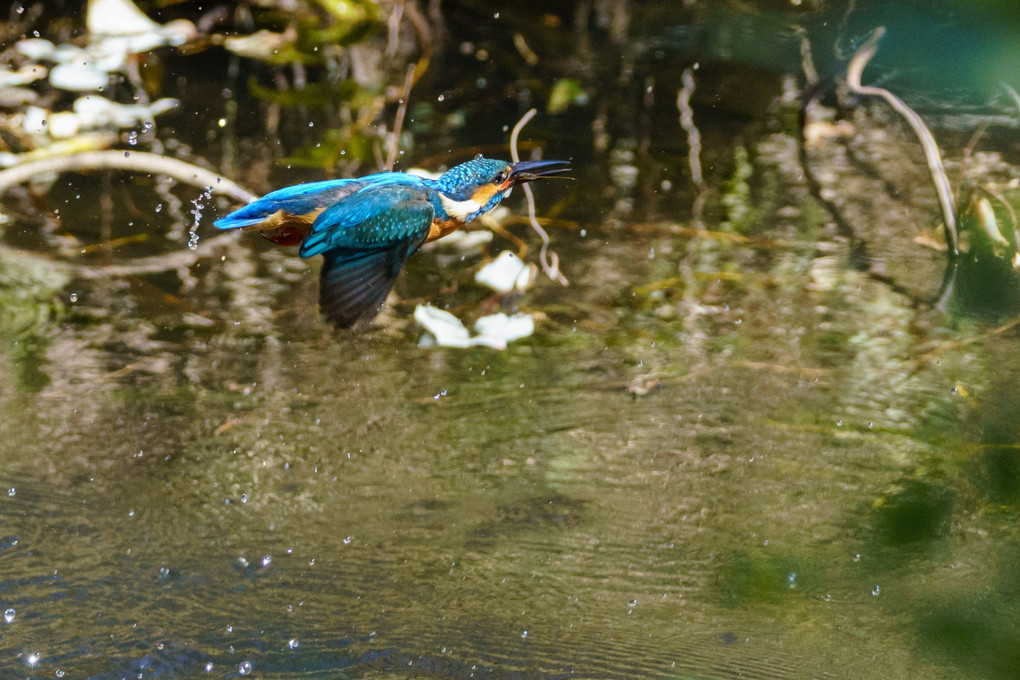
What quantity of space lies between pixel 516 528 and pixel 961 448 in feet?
3.45

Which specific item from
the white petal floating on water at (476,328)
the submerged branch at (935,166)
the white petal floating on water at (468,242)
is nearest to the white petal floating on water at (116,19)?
the white petal floating on water at (468,242)

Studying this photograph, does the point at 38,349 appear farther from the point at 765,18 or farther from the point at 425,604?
the point at 765,18

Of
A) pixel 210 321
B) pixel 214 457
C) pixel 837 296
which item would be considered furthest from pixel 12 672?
pixel 837 296

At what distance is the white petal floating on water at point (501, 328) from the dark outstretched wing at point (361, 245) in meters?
1.27

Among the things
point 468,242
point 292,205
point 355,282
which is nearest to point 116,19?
point 468,242

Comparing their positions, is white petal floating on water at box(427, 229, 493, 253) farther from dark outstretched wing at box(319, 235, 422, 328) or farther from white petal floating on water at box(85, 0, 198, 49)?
dark outstretched wing at box(319, 235, 422, 328)

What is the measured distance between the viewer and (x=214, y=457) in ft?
8.41

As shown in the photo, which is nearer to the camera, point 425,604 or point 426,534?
point 425,604

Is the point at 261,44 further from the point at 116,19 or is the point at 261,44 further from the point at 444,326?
the point at 444,326

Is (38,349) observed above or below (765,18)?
below

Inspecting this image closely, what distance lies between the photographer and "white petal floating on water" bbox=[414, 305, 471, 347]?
2.81 m

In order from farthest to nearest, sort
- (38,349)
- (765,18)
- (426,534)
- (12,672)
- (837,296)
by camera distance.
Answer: (765,18) < (837,296) < (38,349) < (426,534) < (12,672)

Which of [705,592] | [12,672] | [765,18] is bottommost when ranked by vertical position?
[12,672]

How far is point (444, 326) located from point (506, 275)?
35 cm
